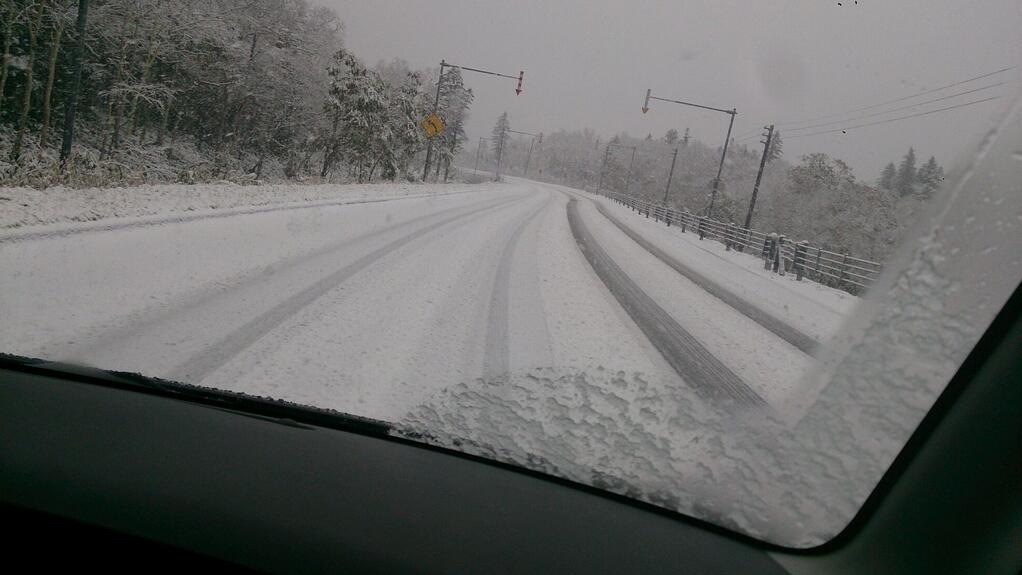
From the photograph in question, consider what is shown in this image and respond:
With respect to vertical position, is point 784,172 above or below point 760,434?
above

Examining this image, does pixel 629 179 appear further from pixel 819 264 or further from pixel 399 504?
pixel 399 504

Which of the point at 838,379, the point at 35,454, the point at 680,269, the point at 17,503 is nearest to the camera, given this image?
the point at 17,503

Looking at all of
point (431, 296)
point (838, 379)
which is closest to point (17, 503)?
point (838, 379)

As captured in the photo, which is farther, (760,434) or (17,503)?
(760,434)

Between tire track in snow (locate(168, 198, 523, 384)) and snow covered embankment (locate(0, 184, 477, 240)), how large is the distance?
3.63 m

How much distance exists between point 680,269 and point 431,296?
22.3 feet

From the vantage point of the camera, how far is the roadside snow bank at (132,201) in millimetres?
8547

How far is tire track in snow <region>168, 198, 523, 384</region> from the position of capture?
166 inches

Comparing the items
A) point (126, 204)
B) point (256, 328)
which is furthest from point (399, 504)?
point (126, 204)

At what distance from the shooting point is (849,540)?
1.74 meters

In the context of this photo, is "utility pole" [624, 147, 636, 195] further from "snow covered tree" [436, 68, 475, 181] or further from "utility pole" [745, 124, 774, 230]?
"utility pole" [745, 124, 774, 230]

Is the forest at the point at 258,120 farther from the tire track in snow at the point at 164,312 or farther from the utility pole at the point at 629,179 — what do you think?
the utility pole at the point at 629,179

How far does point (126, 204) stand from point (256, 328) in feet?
23.8

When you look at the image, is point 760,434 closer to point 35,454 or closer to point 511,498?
point 511,498
